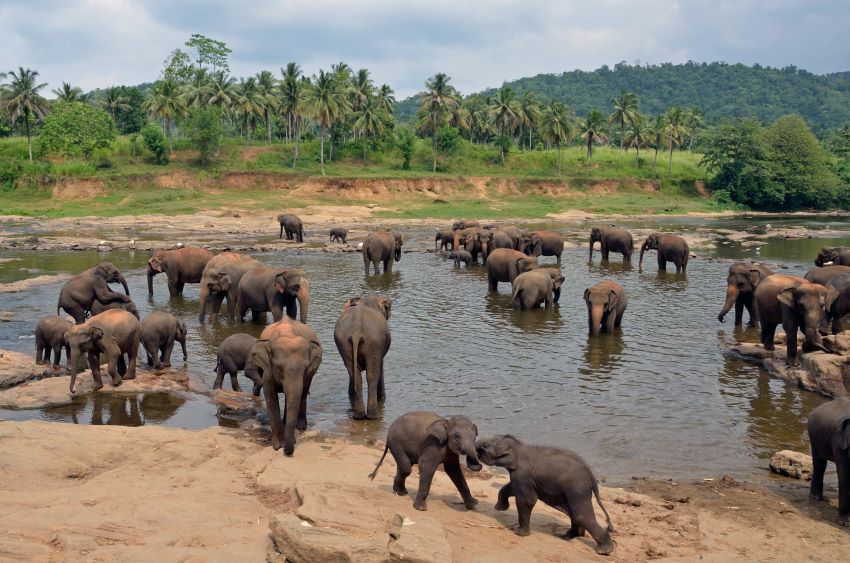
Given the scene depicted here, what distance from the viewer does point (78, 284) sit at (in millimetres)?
18516

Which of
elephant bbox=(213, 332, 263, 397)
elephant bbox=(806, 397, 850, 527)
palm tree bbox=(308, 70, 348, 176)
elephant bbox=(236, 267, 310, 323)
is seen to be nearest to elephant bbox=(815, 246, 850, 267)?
elephant bbox=(236, 267, 310, 323)

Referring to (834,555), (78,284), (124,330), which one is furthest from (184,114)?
(834,555)

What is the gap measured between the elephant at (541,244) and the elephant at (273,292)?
1607 centimetres

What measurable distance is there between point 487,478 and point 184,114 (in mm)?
69065

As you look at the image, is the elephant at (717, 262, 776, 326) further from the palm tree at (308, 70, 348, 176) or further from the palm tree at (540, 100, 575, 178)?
the palm tree at (540, 100, 575, 178)

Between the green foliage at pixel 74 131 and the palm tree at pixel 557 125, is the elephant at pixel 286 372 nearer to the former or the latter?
the green foliage at pixel 74 131

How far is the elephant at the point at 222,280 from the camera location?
2033 centimetres

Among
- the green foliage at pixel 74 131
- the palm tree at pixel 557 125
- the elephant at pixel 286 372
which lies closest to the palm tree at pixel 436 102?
the palm tree at pixel 557 125

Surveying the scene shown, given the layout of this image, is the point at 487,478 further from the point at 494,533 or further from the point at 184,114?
the point at 184,114

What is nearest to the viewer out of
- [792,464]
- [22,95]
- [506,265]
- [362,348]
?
[792,464]

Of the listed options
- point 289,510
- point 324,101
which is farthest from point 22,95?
point 289,510

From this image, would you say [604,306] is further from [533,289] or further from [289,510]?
[289,510]

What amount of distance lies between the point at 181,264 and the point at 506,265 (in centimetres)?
1029

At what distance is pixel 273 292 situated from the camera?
1848 cm
